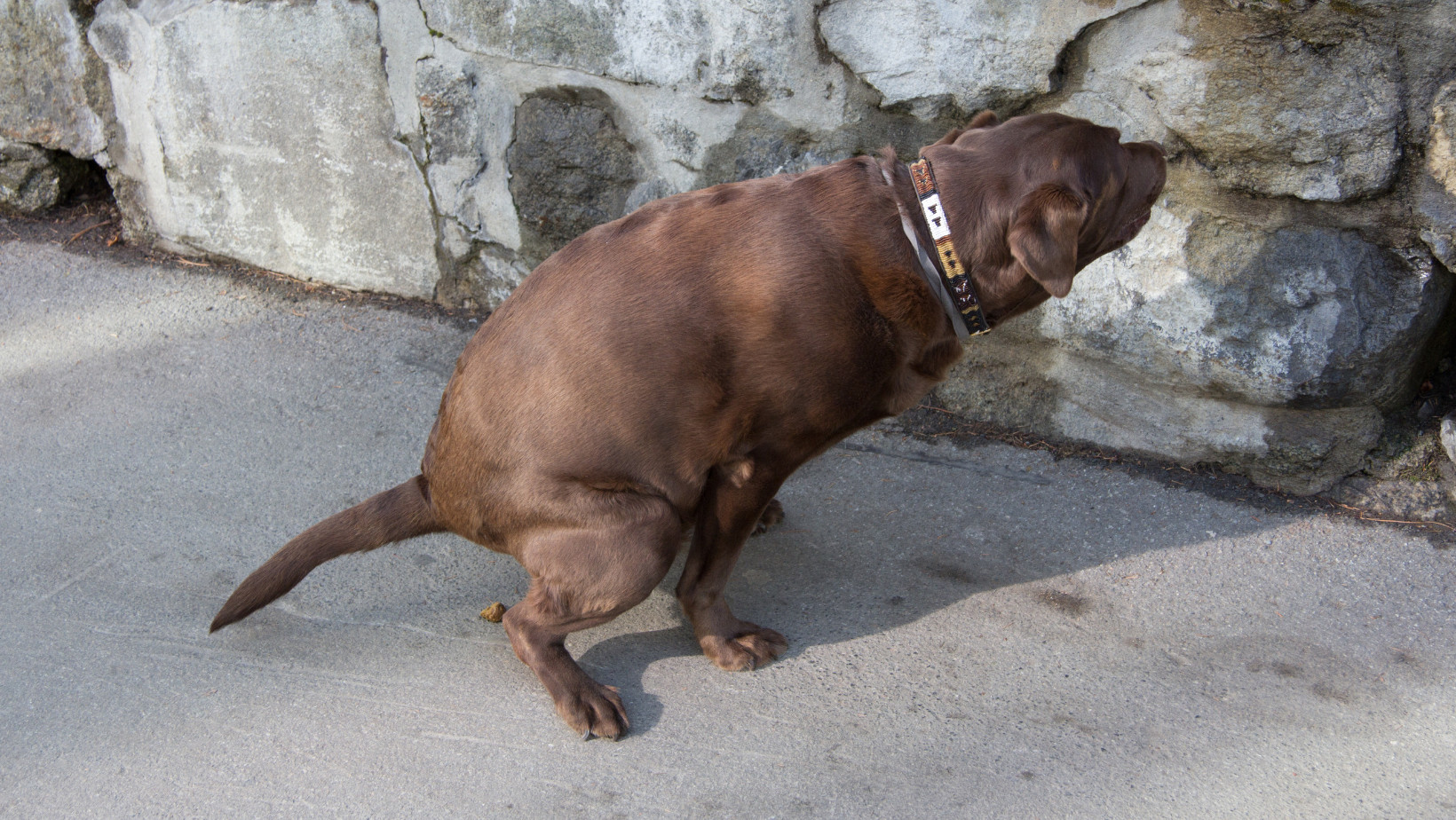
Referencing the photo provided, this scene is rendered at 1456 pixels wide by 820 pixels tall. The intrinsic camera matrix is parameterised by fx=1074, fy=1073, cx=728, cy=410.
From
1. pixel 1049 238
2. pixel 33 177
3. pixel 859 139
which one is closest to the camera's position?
pixel 1049 238

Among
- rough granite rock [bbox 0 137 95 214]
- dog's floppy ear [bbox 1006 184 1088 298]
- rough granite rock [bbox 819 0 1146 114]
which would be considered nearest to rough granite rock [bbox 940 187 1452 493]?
rough granite rock [bbox 819 0 1146 114]

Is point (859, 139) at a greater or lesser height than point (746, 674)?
greater

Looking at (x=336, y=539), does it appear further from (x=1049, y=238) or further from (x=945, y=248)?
(x=1049, y=238)

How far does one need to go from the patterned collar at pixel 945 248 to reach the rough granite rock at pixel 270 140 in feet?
6.76

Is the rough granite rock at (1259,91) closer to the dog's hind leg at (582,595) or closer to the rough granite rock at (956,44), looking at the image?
the rough granite rock at (956,44)

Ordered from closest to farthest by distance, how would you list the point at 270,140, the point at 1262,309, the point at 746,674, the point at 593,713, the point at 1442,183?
the point at 593,713, the point at 746,674, the point at 1442,183, the point at 1262,309, the point at 270,140

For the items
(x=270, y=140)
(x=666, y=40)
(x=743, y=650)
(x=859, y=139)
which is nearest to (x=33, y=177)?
(x=270, y=140)

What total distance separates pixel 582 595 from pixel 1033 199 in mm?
1263

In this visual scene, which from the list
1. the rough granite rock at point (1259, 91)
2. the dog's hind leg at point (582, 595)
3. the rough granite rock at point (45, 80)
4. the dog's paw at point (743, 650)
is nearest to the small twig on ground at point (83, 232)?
the rough granite rock at point (45, 80)

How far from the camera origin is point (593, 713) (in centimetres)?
230

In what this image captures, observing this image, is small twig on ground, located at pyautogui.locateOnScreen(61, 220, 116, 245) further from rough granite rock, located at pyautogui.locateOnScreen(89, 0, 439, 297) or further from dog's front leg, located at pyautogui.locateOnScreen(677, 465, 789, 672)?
dog's front leg, located at pyautogui.locateOnScreen(677, 465, 789, 672)

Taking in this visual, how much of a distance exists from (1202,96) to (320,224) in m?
2.95

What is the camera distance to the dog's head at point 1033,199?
2.20 m

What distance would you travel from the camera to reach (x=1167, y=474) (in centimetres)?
317
